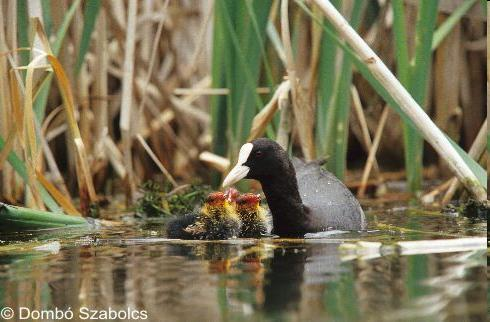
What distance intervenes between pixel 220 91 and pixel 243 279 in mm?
2669

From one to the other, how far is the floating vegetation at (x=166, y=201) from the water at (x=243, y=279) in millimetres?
1006

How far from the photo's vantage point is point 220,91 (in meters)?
5.66

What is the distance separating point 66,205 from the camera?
481 cm

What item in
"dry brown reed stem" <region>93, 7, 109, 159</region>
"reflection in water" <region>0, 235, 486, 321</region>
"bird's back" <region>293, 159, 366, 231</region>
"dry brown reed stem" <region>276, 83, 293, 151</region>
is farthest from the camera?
"dry brown reed stem" <region>93, 7, 109, 159</region>

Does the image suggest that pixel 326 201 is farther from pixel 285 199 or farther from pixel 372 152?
pixel 372 152

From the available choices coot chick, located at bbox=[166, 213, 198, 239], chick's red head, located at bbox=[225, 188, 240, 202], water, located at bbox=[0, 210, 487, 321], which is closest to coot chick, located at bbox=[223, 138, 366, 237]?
chick's red head, located at bbox=[225, 188, 240, 202]

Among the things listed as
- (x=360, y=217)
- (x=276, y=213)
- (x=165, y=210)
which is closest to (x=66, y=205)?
(x=165, y=210)

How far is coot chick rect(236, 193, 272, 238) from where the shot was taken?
4.39 metres

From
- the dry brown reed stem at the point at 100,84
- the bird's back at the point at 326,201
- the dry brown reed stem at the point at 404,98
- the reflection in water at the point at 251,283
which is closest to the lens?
the reflection in water at the point at 251,283

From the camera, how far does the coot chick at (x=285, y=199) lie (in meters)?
4.43

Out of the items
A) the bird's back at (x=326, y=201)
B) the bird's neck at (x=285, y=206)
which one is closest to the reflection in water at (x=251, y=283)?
the bird's neck at (x=285, y=206)

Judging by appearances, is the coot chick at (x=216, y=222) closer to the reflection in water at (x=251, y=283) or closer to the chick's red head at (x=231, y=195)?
the chick's red head at (x=231, y=195)

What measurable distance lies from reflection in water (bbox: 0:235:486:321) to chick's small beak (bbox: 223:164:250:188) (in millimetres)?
477

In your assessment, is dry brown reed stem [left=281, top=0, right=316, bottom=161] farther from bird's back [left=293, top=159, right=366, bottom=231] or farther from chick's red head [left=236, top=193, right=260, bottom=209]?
chick's red head [left=236, top=193, right=260, bottom=209]
